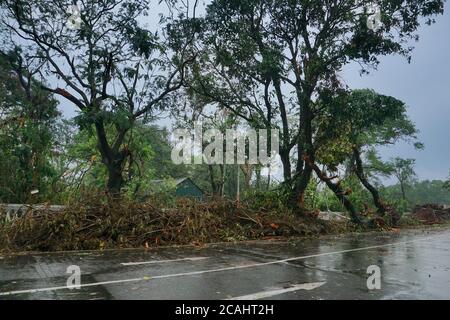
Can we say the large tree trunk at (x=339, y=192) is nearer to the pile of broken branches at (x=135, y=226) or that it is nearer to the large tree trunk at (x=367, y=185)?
the large tree trunk at (x=367, y=185)

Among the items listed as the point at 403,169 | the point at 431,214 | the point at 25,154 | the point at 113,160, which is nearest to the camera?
the point at 25,154

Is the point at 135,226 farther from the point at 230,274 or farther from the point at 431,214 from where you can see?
the point at 431,214

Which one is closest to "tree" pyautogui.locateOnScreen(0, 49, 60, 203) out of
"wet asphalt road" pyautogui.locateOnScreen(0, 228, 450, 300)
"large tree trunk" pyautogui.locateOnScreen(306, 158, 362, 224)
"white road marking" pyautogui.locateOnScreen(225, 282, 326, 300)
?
"wet asphalt road" pyautogui.locateOnScreen(0, 228, 450, 300)

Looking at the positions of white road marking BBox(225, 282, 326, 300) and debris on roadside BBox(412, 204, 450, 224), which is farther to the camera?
debris on roadside BBox(412, 204, 450, 224)

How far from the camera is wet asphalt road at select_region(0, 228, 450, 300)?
19.7ft

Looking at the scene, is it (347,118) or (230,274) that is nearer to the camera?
(230,274)

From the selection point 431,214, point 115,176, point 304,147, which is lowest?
point 431,214

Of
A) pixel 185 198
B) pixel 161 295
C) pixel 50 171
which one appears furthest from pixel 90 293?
pixel 50 171

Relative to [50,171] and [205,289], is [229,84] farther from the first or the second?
[205,289]

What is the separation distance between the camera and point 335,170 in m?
18.5

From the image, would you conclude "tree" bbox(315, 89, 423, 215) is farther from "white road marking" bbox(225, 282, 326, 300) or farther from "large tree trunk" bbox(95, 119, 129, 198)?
"white road marking" bbox(225, 282, 326, 300)

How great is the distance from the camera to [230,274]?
7.41 m

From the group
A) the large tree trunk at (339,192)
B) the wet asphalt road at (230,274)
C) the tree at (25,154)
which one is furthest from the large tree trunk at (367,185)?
the tree at (25,154)

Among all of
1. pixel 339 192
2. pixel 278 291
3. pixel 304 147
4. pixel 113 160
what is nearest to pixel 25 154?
pixel 113 160
